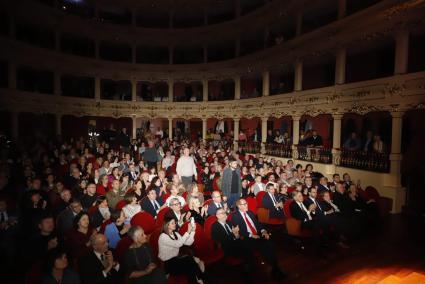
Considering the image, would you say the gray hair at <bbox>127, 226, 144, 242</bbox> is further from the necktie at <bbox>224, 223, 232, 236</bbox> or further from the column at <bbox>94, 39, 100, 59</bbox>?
the column at <bbox>94, 39, 100, 59</bbox>

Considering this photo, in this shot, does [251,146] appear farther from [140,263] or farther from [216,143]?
[140,263]

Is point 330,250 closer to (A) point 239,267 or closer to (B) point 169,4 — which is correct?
(A) point 239,267

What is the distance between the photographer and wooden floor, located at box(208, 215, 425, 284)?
4.57 m

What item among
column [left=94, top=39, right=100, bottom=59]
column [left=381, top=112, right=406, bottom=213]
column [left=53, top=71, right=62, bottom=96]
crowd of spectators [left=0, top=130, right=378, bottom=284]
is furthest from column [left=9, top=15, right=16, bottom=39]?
column [left=381, top=112, right=406, bottom=213]

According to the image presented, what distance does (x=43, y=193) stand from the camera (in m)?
5.94

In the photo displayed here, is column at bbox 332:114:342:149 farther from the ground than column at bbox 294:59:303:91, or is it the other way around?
column at bbox 294:59:303:91

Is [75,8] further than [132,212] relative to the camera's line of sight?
Yes

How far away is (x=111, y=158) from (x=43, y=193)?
15.1 feet

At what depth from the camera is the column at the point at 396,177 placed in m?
8.95

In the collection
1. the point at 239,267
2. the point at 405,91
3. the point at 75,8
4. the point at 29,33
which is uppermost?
the point at 75,8

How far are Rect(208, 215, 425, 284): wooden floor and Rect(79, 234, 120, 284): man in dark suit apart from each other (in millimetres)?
1666

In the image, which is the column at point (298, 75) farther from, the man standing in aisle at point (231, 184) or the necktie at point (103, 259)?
the necktie at point (103, 259)

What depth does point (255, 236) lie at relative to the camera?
475cm

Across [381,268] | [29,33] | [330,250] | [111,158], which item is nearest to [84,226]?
[330,250]
